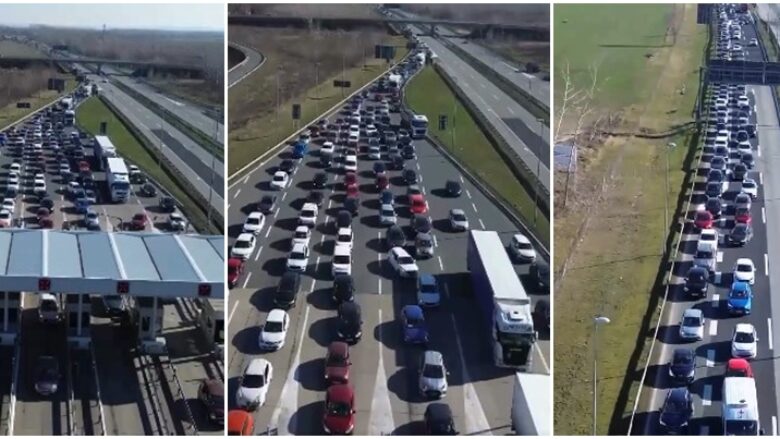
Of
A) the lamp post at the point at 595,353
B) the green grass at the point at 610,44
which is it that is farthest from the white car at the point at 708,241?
the lamp post at the point at 595,353

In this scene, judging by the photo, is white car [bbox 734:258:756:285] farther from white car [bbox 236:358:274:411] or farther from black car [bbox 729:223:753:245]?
white car [bbox 236:358:274:411]

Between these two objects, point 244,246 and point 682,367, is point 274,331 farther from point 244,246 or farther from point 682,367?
point 682,367

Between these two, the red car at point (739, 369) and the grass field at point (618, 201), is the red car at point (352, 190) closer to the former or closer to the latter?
the grass field at point (618, 201)

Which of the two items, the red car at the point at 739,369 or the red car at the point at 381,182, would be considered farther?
the red car at the point at 739,369

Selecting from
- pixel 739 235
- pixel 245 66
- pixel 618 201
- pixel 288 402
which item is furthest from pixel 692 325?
pixel 245 66

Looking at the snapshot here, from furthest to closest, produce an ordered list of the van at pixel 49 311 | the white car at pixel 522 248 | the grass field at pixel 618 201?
the van at pixel 49 311 < the grass field at pixel 618 201 < the white car at pixel 522 248

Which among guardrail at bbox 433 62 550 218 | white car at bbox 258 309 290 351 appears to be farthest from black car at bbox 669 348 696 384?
white car at bbox 258 309 290 351

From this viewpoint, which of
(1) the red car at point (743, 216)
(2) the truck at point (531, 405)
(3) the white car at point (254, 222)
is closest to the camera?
(2) the truck at point (531, 405)
